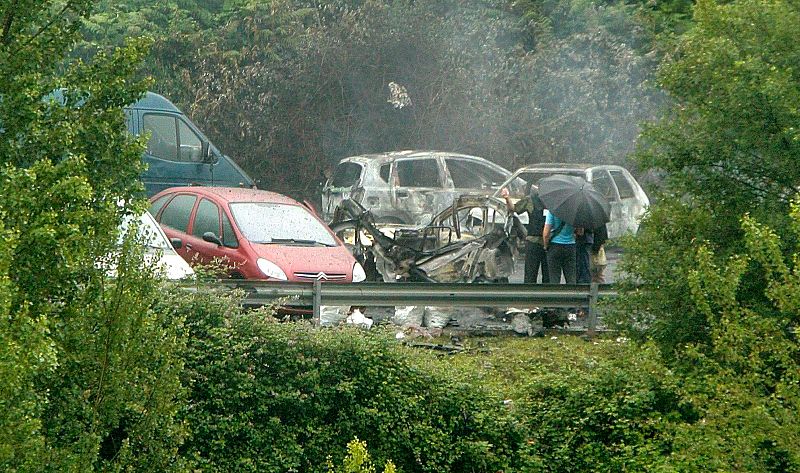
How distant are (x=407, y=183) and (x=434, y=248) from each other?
479 centimetres

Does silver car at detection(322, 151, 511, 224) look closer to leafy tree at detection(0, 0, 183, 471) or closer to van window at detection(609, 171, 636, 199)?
van window at detection(609, 171, 636, 199)

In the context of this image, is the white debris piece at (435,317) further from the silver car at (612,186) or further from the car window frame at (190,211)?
the silver car at (612,186)

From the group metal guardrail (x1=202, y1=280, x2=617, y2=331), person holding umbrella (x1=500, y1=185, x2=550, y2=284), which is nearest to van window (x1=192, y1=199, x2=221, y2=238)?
metal guardrail (x1=202, y1=280, x2=617, y2=331)

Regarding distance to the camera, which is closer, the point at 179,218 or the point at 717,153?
the point at 717,153

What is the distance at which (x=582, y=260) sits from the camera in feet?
54.6

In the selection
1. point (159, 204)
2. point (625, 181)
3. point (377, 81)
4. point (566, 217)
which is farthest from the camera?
point (377, 81)

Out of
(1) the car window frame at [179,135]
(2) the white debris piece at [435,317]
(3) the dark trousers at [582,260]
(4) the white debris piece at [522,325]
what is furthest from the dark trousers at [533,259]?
(1) the car window frame at [179,135]

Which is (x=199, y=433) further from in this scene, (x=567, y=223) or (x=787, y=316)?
(x=567, y=223)

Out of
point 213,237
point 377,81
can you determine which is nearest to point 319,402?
point 213,237

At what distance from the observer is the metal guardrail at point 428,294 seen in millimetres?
13586

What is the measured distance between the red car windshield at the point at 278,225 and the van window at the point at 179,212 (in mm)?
732

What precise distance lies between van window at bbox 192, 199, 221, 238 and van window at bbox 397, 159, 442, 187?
20.0ft

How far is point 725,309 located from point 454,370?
3.26 m

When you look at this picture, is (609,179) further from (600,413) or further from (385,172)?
(600,413)
